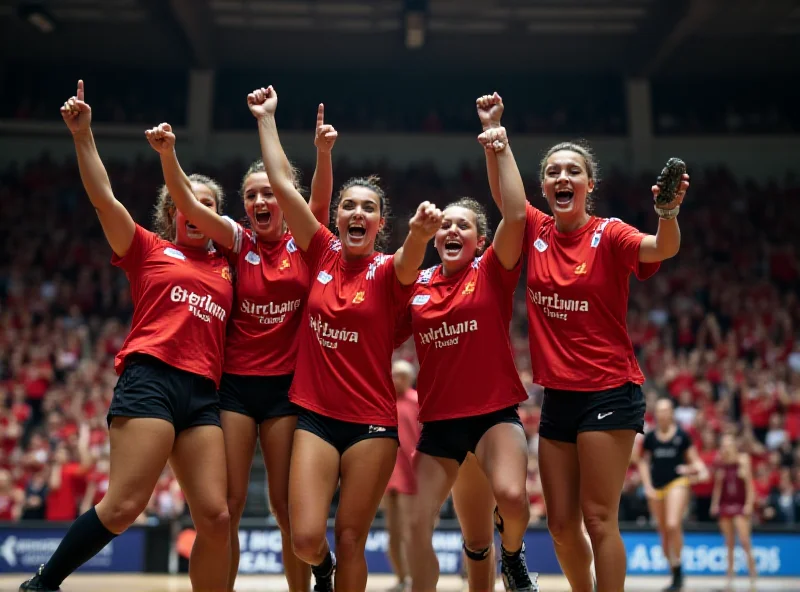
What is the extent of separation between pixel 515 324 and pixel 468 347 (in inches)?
471

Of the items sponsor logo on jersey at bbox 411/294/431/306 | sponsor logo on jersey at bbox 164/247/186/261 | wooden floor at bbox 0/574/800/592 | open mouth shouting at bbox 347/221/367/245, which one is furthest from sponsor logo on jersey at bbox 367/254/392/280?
wooden floor at bbox 0/574/800/592

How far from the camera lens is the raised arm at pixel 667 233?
4.18 m

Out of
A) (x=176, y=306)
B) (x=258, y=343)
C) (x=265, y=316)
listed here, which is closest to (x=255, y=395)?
(x=258, y=343)

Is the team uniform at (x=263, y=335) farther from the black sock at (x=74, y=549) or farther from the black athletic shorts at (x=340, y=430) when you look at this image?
the black sock at (x=74, y=549)

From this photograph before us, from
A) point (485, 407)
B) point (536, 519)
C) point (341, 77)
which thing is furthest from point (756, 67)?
point (485, 407)

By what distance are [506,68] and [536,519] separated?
1310 centimetres

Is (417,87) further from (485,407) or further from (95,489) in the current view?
(485,407)

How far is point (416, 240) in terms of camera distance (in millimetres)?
4371

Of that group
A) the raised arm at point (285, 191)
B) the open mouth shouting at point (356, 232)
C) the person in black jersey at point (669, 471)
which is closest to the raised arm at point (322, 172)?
the raised arm at point (285, 191)

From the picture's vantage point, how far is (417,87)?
21.5m

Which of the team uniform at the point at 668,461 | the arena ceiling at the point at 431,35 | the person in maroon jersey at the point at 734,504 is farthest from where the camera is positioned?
the arena ceiling at the point at 431,35

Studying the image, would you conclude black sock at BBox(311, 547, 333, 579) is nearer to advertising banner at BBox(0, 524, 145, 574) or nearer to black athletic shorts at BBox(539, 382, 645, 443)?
black athletic shorts at BBox(539, 382, 645, 443)

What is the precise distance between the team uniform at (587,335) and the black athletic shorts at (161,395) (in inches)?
70.0

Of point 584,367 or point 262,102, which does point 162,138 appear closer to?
point 262,102
